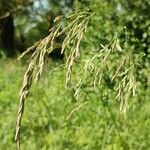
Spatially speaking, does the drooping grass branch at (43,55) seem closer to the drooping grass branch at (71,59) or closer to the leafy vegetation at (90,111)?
the drooping grass branch at (71,59)

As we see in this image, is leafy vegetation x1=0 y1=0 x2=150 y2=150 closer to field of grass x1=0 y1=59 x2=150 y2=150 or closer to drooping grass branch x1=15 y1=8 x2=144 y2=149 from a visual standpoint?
field of grass x1=0 y1=59 x2=150 y2=150

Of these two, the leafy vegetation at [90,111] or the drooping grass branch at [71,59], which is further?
the leafy vegetation at [90,111]

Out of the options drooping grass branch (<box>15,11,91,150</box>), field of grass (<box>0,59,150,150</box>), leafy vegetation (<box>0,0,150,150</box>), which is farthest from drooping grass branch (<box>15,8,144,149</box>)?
field of grass (<box>0,59,150,150</box>)

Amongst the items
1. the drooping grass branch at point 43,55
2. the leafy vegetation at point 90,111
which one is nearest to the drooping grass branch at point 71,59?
the drooping grass branch at point 43,55

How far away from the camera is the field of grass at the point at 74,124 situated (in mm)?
4566

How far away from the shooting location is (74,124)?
5098 millimetres

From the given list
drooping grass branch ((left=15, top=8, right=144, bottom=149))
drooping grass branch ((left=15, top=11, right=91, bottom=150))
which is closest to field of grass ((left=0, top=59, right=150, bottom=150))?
drooping grass branch ((left=15, top=8, right=144, bottom=149))

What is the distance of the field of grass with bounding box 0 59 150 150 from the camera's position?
4566 mm

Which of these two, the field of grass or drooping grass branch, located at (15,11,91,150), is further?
the field of grass

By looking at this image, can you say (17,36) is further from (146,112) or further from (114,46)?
(114,46)

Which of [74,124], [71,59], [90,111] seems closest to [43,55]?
[71,59]

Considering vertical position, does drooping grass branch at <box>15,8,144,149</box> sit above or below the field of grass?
above

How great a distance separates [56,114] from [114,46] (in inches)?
115

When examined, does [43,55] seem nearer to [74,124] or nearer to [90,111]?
[74,124]
